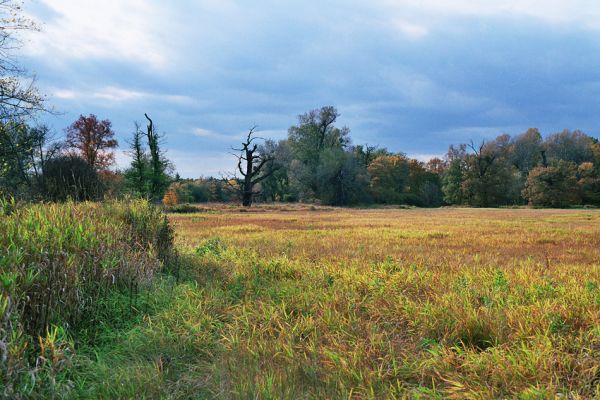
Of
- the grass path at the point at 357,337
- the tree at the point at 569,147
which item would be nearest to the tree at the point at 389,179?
the tree at the point at 569,147

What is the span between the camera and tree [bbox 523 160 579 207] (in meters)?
54.3

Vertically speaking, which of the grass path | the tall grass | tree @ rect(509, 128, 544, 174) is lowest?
the grass path

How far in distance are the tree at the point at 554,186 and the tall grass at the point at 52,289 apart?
60636 millimetres

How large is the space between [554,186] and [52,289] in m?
63.2

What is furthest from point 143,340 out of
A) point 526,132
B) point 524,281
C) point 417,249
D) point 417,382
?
point 526,132

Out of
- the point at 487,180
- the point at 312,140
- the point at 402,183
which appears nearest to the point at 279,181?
the point at 312,140

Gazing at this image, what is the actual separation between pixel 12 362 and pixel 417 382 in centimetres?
288

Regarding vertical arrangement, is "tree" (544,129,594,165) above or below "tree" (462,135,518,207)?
above

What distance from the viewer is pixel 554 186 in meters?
54.3

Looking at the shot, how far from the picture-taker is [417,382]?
3055 millimetres

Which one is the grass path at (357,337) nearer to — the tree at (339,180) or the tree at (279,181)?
the tree at (339,180)

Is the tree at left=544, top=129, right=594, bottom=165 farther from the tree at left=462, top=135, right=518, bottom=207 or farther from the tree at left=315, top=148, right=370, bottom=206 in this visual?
the tree at left=315, top=148, right=370, bottom=206

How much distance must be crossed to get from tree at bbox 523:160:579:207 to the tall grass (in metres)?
60.6

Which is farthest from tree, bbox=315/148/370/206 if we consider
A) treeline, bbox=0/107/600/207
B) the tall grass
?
the tall grass
